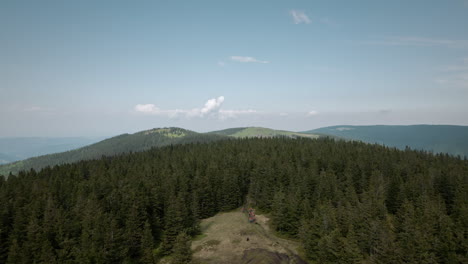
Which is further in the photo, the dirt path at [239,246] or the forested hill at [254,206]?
the forested hill at [254,206]

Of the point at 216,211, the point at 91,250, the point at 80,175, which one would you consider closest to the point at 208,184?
the point at 216,211

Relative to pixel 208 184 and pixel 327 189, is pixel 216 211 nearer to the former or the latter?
pixel 208 184

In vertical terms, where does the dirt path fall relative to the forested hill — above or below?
below

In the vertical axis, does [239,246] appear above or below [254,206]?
above

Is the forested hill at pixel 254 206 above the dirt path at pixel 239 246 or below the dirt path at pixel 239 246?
above

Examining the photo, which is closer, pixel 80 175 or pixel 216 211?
pixel 216 211
